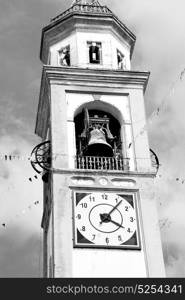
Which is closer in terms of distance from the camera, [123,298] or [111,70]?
[123,298]

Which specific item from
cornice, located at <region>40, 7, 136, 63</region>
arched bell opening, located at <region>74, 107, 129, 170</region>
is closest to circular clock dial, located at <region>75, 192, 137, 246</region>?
arched bell opening, located at <region>74, 107, 129, 170</region>

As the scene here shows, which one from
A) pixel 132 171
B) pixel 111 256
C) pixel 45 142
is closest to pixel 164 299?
pixel 111 256

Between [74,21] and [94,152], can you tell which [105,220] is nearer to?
[94,152]

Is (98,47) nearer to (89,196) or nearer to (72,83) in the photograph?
(72,83)

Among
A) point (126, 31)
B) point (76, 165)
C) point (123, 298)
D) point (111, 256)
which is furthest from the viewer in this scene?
point (126, 31)

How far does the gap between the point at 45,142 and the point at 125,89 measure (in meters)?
3.38

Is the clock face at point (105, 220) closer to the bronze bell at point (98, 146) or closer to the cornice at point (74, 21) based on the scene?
the bronze bell at point (98, 146)

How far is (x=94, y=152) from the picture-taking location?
106ft

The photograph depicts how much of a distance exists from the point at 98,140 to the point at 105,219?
3012mm

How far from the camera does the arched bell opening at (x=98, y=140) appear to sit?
31.8 meters

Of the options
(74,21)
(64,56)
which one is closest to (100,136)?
(64,56)

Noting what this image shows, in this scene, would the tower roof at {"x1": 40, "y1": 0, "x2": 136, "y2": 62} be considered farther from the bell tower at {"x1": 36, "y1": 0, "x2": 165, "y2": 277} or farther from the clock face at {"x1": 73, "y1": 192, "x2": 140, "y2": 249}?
the clock face at {"x1": 73, "y1": 192, "x2": 140, "y2": 249}

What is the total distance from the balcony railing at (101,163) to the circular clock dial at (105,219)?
1.20 meters

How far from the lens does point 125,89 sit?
33875 mm
